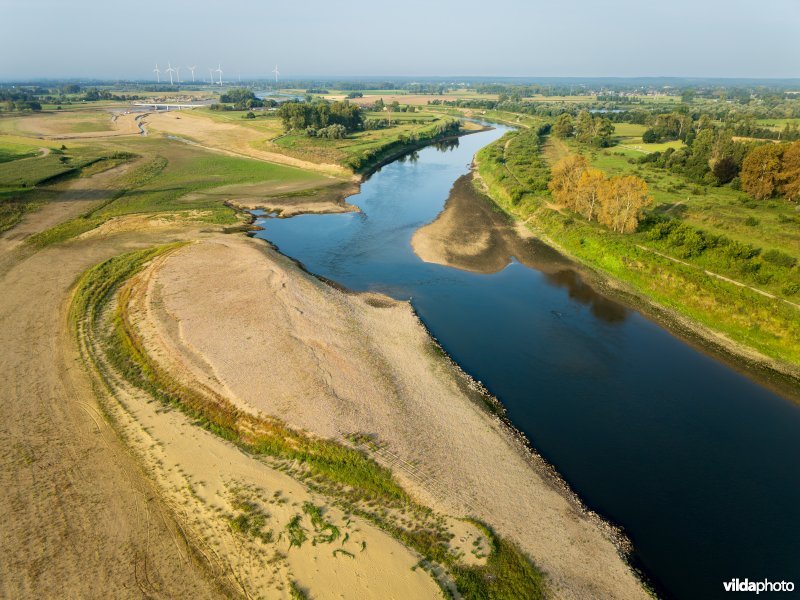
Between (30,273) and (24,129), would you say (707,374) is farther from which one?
(24,129)

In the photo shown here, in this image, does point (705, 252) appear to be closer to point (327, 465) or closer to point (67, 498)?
point (327, 465)

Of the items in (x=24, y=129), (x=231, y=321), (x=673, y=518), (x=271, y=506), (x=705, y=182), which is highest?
(x=24, y=129)

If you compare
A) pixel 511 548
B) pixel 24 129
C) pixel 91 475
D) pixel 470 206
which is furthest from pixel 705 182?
pixel 24 129

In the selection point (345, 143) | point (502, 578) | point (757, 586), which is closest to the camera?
point (502, 578)

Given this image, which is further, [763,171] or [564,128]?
[564,128]

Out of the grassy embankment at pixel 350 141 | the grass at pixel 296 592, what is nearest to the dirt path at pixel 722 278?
the grass at pixel 296 592

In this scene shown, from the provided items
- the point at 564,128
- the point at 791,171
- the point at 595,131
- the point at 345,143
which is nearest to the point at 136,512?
the point at 791,171
